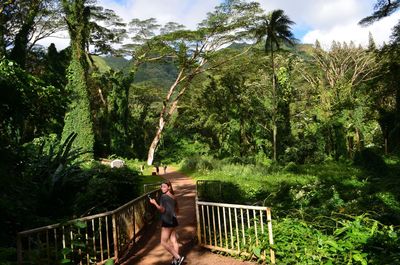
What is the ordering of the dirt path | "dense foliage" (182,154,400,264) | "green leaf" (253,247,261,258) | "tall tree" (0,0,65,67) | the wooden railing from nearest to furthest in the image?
1. the wooden railing
2. "dense foliage" (182,154,400,264)
3. "green leaf" (253,247,261,258)
4. the dirt path
5. "tall tree" (0,0,65,67)

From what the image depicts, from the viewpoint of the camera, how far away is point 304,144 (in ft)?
114

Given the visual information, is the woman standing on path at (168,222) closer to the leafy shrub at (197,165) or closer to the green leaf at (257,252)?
the green leaf at (257,252)

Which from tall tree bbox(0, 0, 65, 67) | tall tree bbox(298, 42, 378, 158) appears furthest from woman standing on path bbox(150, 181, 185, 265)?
tall tree bbox(298, 42, 378, 158)

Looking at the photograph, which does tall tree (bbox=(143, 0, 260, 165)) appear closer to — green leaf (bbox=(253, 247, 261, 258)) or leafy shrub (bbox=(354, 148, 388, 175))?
leafy shrub (bbox=(354, 148, 388, 175))

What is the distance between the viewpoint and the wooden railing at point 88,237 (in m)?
4.97

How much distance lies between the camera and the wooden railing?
196 inches

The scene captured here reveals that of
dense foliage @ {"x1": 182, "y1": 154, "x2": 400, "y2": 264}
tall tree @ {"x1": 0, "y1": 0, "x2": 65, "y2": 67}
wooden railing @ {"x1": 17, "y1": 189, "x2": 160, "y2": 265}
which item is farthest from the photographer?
tall tree @ {"x1": 0, "y1": 0, "x2": 65, "y2": 67}

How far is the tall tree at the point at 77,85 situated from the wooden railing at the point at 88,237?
649 inches

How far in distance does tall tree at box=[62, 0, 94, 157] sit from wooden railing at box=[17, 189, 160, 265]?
16495 mm

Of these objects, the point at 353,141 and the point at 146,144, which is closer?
the point at 353,141

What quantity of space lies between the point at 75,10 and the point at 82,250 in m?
23.7

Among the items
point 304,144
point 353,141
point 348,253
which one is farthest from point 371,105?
point 348,253

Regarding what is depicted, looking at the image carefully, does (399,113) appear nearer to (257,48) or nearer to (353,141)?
(353,141)

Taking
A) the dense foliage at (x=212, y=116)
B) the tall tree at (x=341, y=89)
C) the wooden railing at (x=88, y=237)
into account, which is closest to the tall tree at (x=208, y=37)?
the dense foliage at (x=212, y=116)
